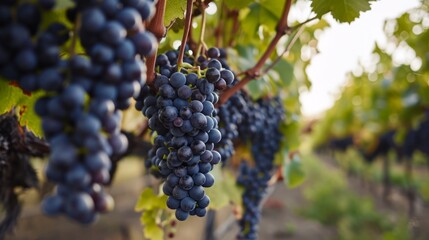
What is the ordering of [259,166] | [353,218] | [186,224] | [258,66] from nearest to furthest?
[258,66], [259,166], [353,218], [186,224]

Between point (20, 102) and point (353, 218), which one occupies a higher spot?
point (353, 218)

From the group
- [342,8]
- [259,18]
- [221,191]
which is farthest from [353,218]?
[342,8]

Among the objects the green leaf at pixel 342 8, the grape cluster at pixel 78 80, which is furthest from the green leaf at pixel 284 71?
the grape cluster at pixel 78 80

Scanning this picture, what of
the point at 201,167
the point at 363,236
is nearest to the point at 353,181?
the point at 363,236

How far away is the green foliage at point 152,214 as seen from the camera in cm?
164

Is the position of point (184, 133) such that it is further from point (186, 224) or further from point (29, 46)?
point (186, 224)

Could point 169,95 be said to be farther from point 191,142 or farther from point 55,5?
point 55,5

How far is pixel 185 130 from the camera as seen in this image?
96cm

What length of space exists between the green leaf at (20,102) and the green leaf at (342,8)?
102 cm

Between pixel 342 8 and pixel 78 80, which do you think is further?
pixel 342 8

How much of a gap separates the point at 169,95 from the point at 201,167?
9.1 inches

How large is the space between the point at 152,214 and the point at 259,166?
903 millimetres

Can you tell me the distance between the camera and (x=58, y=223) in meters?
4.97

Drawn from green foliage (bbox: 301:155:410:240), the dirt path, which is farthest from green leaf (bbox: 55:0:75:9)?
green foliage (bbox: 301:155:410:240)
